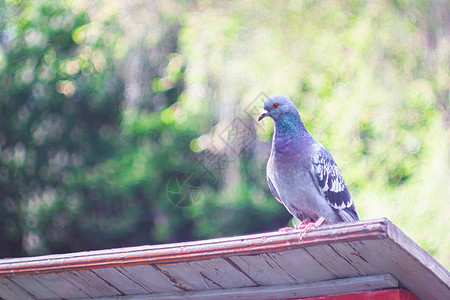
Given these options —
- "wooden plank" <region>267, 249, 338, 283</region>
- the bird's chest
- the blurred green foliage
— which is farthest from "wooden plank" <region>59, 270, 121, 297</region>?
the blurred green foliage

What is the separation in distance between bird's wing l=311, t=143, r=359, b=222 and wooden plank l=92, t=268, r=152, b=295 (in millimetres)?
968

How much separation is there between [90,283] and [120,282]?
0.15 metres

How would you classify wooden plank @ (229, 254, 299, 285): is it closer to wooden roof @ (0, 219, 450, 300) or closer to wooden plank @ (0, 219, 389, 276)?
wooden roof @ (0, 219, 450, 300)

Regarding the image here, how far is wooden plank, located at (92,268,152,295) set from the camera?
221cm

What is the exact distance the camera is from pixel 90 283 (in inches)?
92.3

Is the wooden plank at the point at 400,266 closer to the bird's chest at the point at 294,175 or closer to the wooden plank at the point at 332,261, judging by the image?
the wooden plank at the point at 332,261

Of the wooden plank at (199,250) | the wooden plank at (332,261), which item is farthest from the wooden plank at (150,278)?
the wooden plank at (332,261)

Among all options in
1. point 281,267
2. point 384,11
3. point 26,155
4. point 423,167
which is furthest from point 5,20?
point 281,267

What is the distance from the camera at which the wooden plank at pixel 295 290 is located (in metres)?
1.89

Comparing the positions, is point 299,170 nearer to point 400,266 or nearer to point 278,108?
point 278,108

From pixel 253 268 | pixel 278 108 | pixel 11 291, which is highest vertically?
pixel 278 108

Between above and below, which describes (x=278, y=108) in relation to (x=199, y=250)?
above

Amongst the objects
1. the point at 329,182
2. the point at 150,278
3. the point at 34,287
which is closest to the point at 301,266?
the point at 150,278

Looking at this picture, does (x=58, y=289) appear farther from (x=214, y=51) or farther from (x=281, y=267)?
(x=214, y=51)
